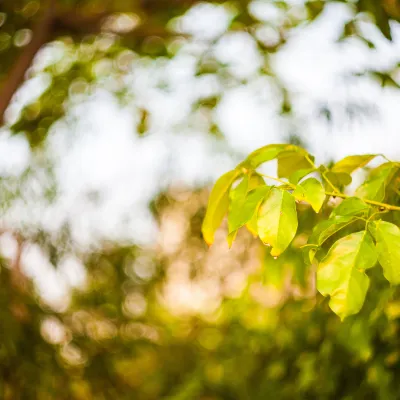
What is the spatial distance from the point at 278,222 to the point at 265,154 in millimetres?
134

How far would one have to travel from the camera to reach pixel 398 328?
1.08 metres

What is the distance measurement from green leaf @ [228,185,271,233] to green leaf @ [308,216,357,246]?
78mm

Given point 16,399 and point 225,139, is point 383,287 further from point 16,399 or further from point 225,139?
point 16,399

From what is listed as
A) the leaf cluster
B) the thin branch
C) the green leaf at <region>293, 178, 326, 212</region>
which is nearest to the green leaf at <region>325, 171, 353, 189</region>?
the leaf cluster

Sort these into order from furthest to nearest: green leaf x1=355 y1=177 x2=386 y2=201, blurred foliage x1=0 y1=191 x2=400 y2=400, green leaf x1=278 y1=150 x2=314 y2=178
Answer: blurred foliage x1=0 y1=191 x2=400 y2=400, green leaf x1=278 y1=150 x2=314 y2=178, green leaf x1=355 y1=177 x2=386 y2=201

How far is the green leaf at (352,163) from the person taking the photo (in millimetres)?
656

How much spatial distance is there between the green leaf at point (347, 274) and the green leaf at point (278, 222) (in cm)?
5

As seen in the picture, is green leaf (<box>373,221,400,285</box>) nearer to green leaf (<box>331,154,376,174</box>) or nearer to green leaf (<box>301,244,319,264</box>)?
green leaf (<box>301,244,319,264</box>)

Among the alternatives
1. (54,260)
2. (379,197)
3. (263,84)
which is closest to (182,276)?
(54,260)

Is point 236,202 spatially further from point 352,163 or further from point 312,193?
point 352,163

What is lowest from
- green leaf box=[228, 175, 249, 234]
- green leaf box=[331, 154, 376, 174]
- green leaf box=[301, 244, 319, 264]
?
green leaf box=[331, 154, 376, 174]

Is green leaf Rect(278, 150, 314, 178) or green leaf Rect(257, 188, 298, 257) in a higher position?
green leaf Rect(257, 188, 298, 257)

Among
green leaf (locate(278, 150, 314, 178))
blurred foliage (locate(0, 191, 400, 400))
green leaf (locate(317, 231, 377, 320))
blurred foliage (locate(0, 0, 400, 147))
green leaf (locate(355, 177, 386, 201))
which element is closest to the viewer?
green leaf (locate(317, 231, 377, 320))

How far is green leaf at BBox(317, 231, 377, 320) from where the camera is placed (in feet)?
1.50
